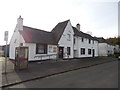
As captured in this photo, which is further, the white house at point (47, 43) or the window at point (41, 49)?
the window at point (41, 49)

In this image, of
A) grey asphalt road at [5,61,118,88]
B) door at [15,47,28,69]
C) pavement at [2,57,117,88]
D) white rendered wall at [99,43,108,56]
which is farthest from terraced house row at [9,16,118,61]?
white rendered wall at [99,43,108,56]

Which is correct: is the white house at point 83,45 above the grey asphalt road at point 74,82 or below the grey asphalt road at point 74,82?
above

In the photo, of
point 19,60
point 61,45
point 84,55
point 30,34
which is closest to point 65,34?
point 61,45

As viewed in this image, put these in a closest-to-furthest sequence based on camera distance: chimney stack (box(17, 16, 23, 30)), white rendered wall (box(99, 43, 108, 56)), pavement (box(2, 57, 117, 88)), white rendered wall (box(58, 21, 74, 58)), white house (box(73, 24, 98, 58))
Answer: pavement (box(2, 57, 117, 88)) → chimney stack (box(17, 16, 23, 30)) → white rendered wall (box(58, 21, 74, 58)) → white house (box(73, 24, 98, 58)) → white rendered wall (box(99, 43, 108, 56))

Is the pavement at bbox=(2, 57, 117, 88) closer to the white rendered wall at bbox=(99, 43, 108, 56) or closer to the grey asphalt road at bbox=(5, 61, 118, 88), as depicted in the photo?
the grey asphalt road at bbox=(5, 61, 118, 88)

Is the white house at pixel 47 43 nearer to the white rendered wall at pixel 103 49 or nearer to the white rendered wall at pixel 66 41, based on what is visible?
the white rendered wall at pixel 66 41

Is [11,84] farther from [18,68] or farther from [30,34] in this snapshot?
[30,34]

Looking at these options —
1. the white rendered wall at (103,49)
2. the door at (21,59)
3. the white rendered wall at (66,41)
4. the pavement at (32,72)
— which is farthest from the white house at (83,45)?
the door at (21,59)

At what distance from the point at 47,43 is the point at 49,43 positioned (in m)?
0.44

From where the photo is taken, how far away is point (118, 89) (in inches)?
203

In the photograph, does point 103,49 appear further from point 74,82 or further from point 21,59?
point 74,82

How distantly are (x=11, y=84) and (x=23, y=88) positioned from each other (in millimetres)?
994

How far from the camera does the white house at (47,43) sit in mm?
16234

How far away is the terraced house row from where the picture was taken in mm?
16219
